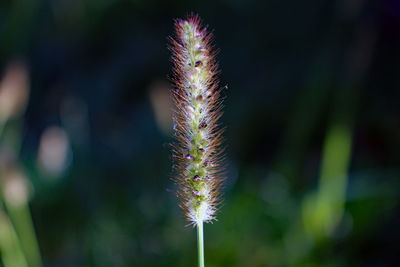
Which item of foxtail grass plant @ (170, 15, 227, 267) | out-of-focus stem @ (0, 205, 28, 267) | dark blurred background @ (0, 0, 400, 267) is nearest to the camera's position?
foxtail grass plant @ (170, 15, 227, 267)

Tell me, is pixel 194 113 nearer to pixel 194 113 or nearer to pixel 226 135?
pixel 194 113

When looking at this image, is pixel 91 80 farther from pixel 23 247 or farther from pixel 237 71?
pixel 23 247

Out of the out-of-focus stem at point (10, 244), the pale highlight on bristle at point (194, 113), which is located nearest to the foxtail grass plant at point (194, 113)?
the pale highlight on bristle at point (194, 113)

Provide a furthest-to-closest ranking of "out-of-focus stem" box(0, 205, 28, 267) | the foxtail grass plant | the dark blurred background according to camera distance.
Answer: the dark blurred background
"out-of-focus stem" box(0, 205, 28, 267)
the foxtail grass plant

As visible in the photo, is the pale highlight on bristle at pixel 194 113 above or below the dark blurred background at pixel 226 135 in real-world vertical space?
below

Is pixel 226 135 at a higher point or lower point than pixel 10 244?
higher

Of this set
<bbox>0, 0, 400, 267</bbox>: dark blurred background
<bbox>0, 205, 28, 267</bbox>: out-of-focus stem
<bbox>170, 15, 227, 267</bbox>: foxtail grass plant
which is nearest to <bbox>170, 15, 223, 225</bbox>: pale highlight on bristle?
<bbox>170, 15, 227, 267</bbox>: foxtail grass plant

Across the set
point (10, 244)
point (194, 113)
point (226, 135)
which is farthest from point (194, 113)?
point (226, 135)

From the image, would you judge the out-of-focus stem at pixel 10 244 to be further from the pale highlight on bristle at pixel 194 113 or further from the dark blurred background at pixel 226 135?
the pale highlight on bristle at pixel 194 113

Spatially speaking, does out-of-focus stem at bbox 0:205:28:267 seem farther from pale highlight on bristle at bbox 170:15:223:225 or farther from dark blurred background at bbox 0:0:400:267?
pale highlight on bristle at bbox 170:15:223:225
